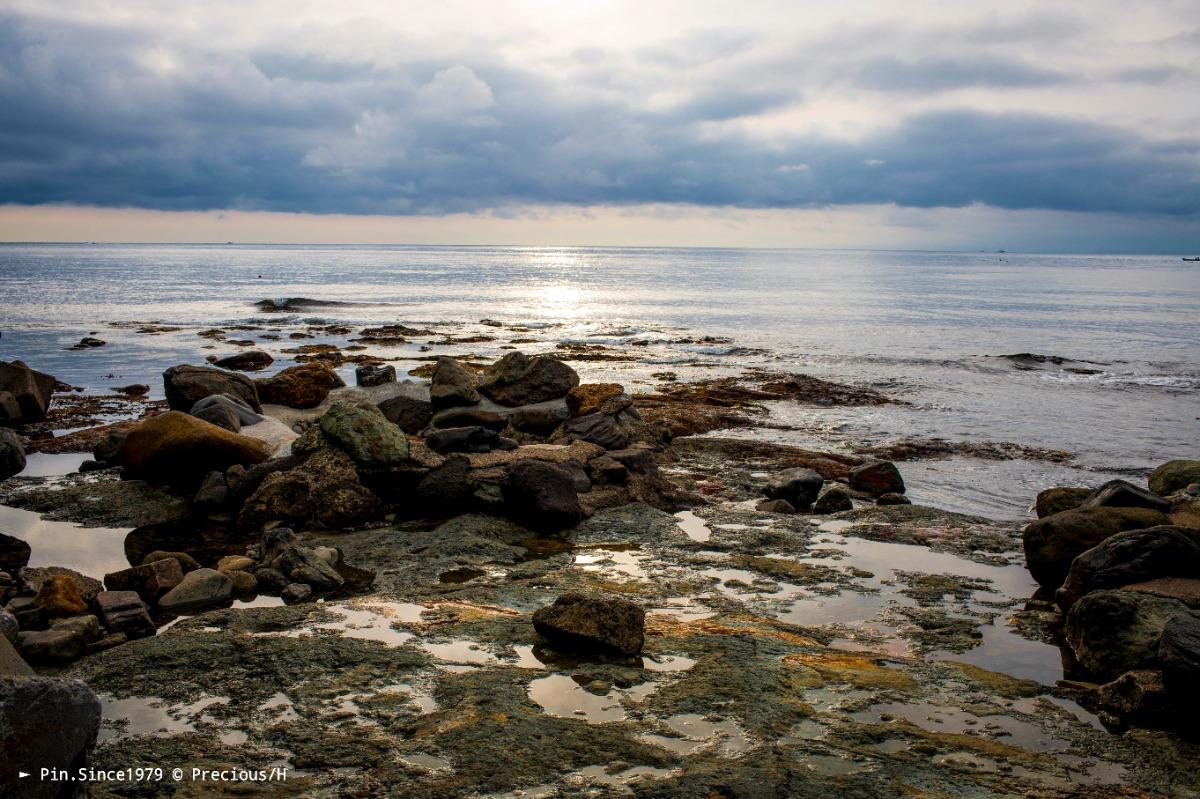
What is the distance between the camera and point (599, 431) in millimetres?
13172

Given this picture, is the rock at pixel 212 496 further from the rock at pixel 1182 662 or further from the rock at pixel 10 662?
the rock at pixel 1182 662

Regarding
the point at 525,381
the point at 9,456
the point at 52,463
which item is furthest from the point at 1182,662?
the point at 52,463

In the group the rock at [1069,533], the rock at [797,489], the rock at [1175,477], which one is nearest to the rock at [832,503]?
the rock at [797,489]

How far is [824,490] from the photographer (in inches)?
493

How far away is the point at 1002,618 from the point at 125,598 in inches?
299

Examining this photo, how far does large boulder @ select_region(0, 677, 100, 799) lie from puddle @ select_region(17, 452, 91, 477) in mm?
10572

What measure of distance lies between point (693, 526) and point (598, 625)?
4.38 m

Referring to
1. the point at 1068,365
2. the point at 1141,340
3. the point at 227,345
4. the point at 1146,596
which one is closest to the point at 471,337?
the point at 227,345

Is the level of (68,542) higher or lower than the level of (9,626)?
lower

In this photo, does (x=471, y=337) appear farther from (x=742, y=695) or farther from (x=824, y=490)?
(x=742, y=695)

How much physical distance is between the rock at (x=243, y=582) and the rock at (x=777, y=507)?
6.26 metres

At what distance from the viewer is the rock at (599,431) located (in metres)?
12.9

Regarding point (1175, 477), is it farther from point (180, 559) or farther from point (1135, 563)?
point (180, 559)

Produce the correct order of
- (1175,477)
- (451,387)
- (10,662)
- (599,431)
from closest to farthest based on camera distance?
1. (10,662)
2. (1175,477)
3. (599,431)
4. (451,387)
